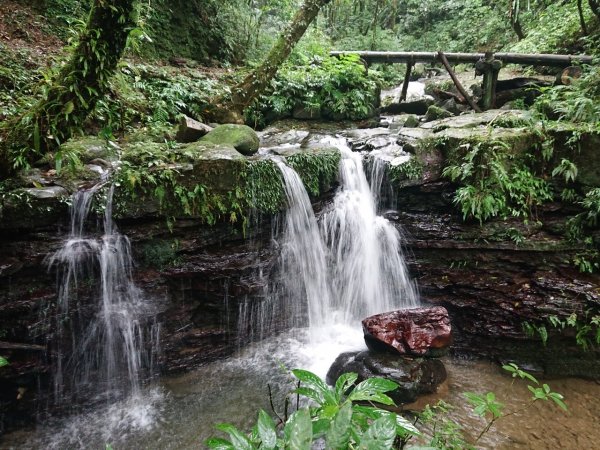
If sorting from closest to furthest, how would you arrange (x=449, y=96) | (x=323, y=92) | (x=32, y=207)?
(x=32, y=207), (x=323, y=92), (x=449, y=96)

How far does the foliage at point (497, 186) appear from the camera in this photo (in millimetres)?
5445

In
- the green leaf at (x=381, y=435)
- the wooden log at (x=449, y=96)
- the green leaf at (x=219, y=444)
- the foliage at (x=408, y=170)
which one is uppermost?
the wooden log at (x=449, y=96)

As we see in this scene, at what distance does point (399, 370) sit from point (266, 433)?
11.7 ft

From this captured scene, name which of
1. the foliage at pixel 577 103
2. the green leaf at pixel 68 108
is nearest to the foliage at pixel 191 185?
the green leaf at pixel 68 108

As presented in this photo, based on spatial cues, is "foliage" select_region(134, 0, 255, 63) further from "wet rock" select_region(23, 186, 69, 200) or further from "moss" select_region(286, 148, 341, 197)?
"wet rock" select_region(23, 186, 69, 200)

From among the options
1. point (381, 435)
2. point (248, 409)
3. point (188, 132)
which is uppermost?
point (188, 132)

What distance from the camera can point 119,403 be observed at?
4.57 metres

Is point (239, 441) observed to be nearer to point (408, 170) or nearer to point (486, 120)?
point (408, 170)

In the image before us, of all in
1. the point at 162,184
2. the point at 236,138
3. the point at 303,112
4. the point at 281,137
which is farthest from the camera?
the point at 303,112

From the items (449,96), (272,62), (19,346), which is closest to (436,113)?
(449,96)

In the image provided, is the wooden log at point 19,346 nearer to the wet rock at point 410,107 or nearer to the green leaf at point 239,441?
the green leaf at point 239,441

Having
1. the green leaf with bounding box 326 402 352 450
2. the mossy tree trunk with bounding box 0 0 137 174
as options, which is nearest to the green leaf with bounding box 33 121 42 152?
the mossy tree trunk with bounding box 0 0 137 174

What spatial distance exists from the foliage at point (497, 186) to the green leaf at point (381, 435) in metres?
4.74

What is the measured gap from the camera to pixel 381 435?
4.51ft
